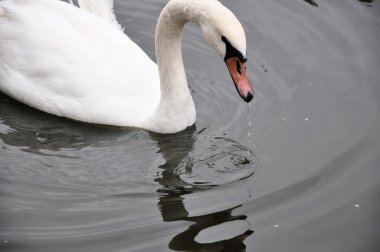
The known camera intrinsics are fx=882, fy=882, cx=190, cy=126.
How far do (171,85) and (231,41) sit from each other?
1221 millimetres

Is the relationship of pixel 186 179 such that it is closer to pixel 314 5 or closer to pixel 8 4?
pixel 8 4

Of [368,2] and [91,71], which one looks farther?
[368,2]

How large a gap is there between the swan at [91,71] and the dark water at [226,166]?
0.53 feet

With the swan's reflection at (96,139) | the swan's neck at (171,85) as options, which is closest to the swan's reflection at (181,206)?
the swan's reflection at (96,139)

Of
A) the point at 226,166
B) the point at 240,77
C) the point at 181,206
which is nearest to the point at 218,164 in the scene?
the point at 226,166

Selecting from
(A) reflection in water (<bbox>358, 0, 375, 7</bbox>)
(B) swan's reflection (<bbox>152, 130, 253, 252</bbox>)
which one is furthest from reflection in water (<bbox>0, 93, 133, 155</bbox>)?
Result: (A) reflection in water (<bbox>358, 0, 375, 7</bbox>)

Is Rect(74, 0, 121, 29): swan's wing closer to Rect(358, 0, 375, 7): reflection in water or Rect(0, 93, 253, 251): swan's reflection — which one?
Rect(0, 93, 253, 251): swan's reflection

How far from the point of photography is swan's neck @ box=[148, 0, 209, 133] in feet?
25.7

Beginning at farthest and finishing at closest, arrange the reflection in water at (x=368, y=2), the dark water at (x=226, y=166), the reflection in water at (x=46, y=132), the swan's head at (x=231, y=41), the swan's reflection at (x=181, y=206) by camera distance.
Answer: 1. the reflection in water at (x=368, y=2)
2. the reflection in water at (x=46, y=132)
3. the swan's head at (x=231, y=41)
4. the dark water at (x=226, y=166)
5. the swan's reflection at (x=181, y=206)

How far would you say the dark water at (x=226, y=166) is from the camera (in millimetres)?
6555

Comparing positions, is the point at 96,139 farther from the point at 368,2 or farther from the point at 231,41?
the point at 368,2

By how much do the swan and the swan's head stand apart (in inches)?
20.8

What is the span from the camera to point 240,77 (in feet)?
23.1

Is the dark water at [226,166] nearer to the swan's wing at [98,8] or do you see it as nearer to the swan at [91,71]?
the swan at [91,71]
